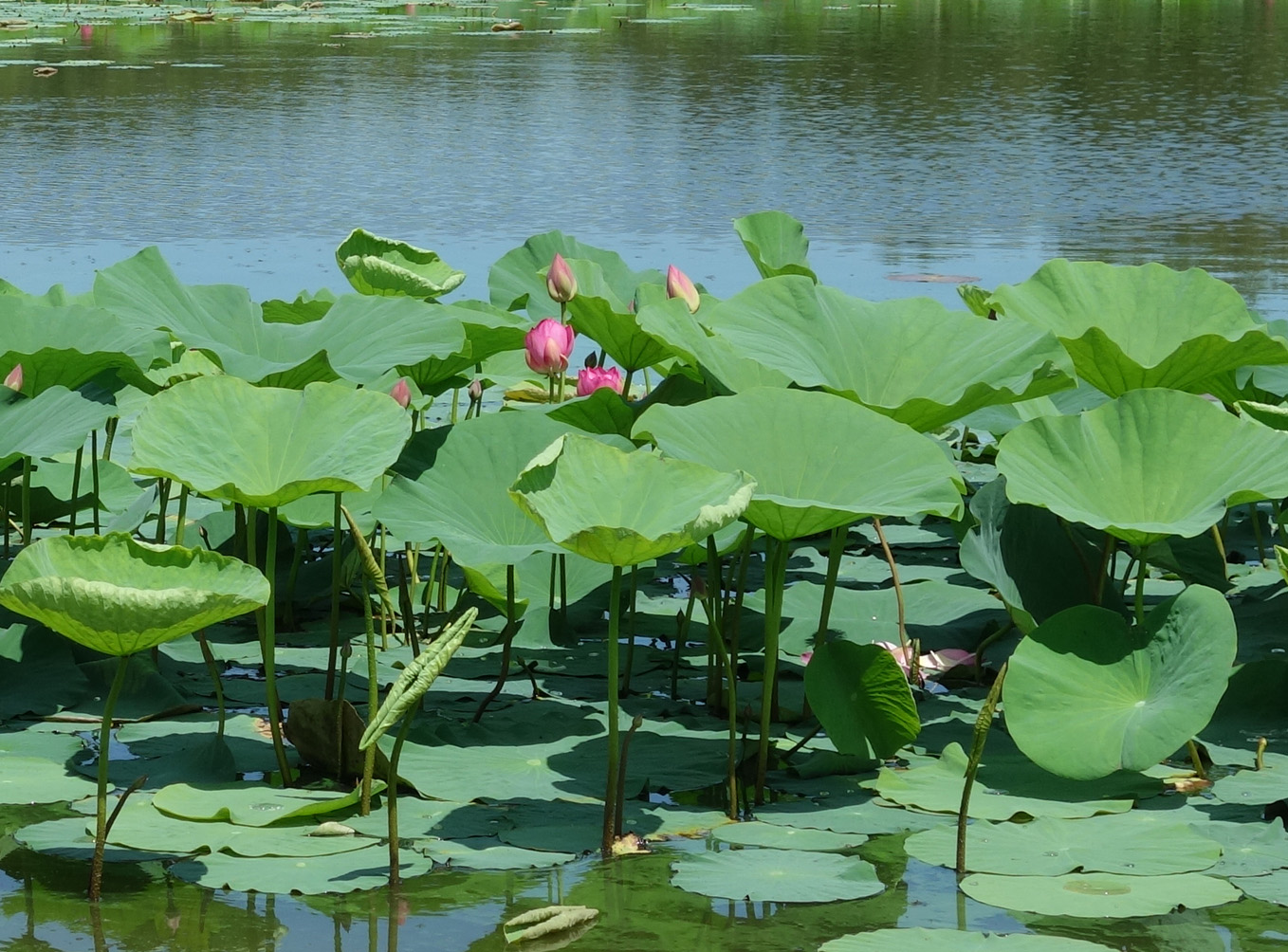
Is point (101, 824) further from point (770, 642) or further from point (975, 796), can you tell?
point (975, 796)

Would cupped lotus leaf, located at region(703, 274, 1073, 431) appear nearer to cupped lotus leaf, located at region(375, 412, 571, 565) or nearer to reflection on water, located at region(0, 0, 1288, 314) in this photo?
cupped lotus leaf, located at region(375, 412, 571, 565)

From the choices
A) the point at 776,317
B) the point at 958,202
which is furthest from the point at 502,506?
the point at 958,202

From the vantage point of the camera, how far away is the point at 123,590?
1406 mm

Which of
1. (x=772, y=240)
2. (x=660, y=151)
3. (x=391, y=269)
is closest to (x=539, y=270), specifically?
(x=391, y=269)

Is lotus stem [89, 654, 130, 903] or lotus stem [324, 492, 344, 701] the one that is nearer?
lotus stem [89, 654, 130, 903]

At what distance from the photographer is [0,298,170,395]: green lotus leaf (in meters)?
2.10

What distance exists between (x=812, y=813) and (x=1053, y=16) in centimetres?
2076

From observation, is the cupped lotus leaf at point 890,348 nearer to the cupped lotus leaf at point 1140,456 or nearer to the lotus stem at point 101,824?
the cupped lotus leaf at point 1140,456

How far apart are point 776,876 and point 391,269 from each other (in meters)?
1.52

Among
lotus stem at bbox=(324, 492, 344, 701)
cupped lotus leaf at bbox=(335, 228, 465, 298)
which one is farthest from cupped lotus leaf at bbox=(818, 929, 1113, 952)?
cupped lotus leaf at bbox=(335, 228, 465, 298)

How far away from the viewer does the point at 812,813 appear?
1671 mm

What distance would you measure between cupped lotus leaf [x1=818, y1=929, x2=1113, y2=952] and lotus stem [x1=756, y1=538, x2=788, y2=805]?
0.36 metres

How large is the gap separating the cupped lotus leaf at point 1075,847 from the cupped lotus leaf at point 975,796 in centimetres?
3

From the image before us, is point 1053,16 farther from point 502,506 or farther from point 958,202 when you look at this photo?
point 502,506
